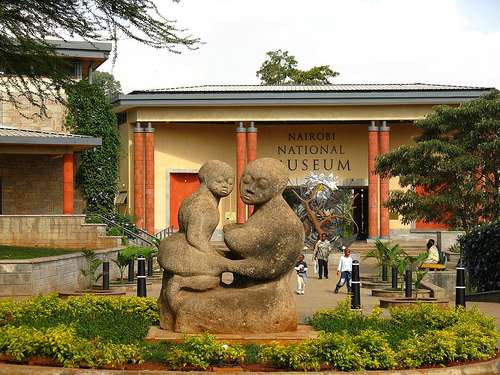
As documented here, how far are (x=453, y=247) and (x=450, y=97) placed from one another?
1087 cm

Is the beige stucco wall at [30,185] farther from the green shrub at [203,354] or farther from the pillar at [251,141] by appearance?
the green shrub at [203,354]

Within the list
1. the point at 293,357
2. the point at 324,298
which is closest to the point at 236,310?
the point at 293,357

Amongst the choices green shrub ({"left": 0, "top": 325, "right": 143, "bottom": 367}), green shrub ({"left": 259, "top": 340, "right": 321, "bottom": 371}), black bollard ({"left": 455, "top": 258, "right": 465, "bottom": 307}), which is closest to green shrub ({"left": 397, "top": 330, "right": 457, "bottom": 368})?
green shrub ({"left": 259, "top": 340, "right": 321, "bottom": 371})

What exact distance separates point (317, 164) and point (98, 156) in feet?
37.9

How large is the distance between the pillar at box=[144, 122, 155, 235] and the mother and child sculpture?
33.8 meters

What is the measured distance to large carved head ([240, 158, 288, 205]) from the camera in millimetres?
11557

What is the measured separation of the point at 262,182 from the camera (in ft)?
37.9

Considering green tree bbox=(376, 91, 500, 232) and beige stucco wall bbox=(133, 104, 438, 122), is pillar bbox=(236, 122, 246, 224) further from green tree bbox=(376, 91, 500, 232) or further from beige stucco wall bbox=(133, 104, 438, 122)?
green tree bbox=(376, 91, 500, 232)

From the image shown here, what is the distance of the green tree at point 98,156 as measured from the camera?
1721 inches

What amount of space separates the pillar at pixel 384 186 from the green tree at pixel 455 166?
12.8m

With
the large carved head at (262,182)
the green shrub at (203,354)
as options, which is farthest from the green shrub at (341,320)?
the green shrub at (203,354)

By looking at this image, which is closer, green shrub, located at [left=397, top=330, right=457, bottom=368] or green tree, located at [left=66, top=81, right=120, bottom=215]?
green shrub, located at [left=397, top=330, right=457, bottom=368]

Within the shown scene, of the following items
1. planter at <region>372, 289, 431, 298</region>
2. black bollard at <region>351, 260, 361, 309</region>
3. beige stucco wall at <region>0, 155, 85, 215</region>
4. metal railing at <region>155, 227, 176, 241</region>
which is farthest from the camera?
metal railing at <region>155, 227, 176, 241</region>

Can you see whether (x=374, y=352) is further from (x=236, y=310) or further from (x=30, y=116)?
(x=30, y=116)
